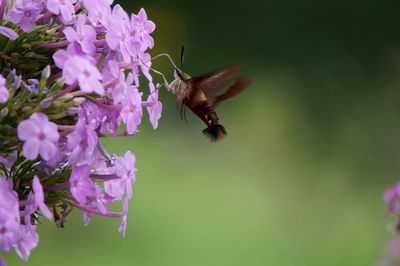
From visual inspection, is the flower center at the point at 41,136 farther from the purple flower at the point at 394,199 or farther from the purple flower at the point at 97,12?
the purple flower at the point at 394,199

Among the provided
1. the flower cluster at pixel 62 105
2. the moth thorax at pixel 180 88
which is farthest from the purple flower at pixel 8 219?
the moth thorax at pixel 180 88

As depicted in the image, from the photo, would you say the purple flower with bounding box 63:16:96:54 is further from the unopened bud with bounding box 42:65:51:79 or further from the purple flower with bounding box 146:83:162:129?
the purple flower with bounding box 146:83:162:129

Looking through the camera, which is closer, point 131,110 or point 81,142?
point 81,142

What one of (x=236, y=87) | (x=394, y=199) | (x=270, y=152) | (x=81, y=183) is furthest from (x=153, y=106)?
(x=270, y=152)

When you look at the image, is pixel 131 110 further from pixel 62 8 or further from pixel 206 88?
pixel 206 88

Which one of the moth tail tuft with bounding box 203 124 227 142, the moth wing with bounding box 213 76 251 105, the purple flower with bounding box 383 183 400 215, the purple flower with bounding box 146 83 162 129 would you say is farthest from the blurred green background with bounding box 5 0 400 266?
the purple flower with bounding box 146 83 162 129

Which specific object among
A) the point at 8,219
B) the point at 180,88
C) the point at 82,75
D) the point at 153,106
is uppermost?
the point at 180,88

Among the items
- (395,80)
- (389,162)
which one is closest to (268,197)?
(389,162)
